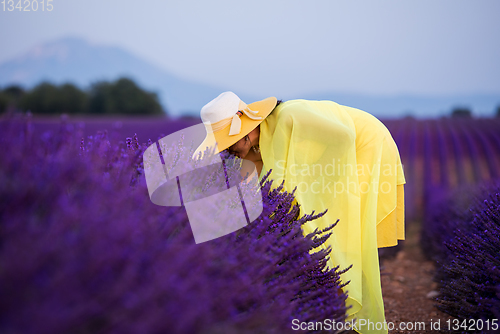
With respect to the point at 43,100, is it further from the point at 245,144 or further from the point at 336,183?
the point at 336,183

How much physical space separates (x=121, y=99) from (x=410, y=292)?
136 ft

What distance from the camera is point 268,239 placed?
1470mm

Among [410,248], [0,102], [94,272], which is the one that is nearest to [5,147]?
[94,272]

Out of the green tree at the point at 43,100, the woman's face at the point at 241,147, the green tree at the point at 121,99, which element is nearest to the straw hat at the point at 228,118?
the woman's face at the point at 241,147

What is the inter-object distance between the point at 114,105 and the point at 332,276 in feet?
137

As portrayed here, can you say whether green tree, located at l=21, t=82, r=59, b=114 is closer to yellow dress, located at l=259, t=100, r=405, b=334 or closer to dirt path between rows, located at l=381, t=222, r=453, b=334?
dirt path between rows, located at l=381, t=222, r=453, b=334

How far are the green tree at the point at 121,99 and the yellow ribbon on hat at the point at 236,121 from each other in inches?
1583

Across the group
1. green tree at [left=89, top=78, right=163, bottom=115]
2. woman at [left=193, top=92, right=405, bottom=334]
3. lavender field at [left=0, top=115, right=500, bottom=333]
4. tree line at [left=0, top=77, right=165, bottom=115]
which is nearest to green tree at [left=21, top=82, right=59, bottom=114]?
tree line at [left=0, top=77, right=165, bottom=115]

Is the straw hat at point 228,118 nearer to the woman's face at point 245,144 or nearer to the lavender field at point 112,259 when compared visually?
the woman's face at point 245,144

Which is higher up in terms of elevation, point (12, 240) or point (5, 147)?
point (5, 147)

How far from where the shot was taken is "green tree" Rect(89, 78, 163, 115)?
132 feet

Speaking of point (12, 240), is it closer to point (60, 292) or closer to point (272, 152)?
point (60, 292)

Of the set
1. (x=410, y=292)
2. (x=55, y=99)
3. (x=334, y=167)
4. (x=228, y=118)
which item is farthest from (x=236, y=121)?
(x=55, y=99)

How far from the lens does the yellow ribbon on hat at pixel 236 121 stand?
2355 millimetres
